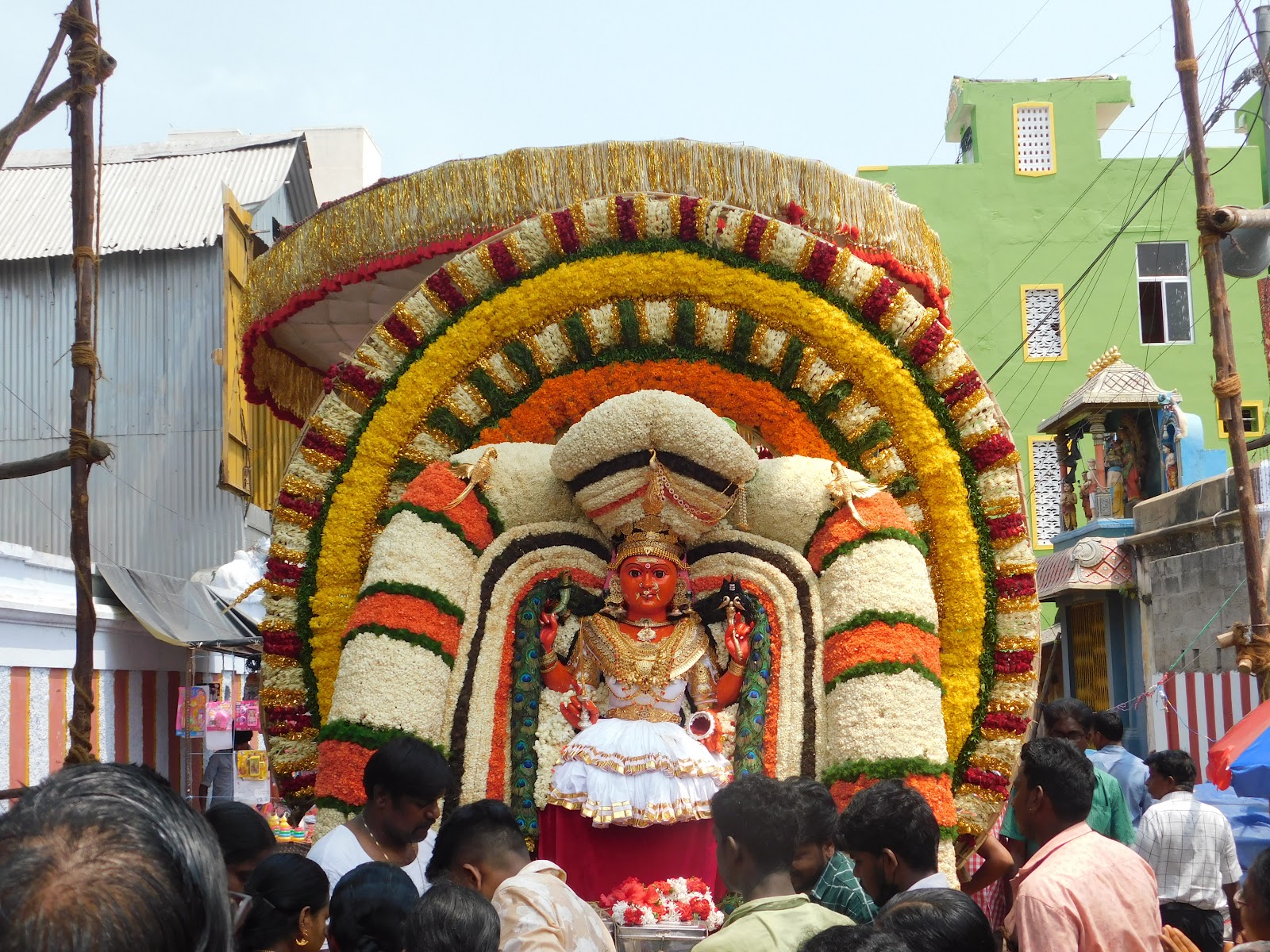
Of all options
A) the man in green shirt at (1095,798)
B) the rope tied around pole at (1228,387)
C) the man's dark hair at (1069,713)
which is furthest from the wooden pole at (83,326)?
the rope tied around pole at (1228,387)

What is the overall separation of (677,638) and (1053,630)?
535 inches

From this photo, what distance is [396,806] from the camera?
4262 mm

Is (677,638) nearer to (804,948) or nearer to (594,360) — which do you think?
(594,360)

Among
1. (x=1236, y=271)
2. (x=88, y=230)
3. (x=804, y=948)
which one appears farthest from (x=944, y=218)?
(x=804, y=948)

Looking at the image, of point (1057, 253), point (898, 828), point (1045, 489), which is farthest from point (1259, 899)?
point (1057, 253)

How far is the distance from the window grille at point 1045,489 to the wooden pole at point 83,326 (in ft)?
57.2

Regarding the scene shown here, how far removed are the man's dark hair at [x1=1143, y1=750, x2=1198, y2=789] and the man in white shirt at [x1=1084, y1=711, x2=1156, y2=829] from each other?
2.61 ft

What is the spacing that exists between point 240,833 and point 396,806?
2.04ft

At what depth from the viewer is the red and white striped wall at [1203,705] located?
11672 millimetres

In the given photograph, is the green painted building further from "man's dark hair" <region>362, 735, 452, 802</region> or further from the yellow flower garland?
"man's dark hair" <region>362, 735, 452, 802</region>

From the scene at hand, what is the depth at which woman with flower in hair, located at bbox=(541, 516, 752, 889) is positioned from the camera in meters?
6.14

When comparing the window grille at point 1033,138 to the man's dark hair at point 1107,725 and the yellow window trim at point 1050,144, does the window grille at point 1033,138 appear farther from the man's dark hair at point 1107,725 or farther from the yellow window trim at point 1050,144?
the man's dark hair at point 1107,725

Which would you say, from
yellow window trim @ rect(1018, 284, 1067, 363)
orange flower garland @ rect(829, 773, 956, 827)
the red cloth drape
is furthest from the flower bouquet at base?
yellow window trim @ rect(1018, 284, 1067, 363)

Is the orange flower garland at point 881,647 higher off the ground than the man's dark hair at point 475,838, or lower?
higher
